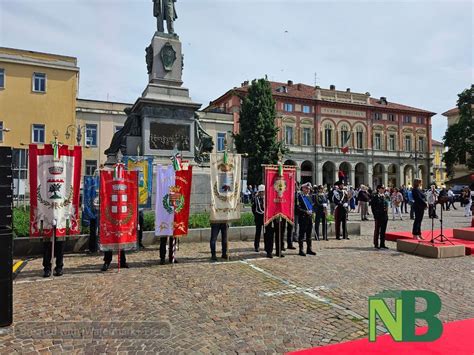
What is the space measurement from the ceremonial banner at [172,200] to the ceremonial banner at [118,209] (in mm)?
572

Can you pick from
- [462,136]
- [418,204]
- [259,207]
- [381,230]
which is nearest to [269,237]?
[259,207]

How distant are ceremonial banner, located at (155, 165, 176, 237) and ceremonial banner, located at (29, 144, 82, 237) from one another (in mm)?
1888

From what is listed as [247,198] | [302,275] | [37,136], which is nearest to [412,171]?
[247,198]

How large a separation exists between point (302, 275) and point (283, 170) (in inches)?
130

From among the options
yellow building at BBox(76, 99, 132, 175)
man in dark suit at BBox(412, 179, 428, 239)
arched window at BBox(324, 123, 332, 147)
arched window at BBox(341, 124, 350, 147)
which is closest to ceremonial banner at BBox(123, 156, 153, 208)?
man in dark suit at BBox(412, 179, 428, 239)

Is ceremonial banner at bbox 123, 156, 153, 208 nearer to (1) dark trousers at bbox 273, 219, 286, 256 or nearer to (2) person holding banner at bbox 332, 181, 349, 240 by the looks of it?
(1) dark trousers at bbox 273, 219, 286, 256

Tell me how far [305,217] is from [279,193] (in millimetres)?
1039

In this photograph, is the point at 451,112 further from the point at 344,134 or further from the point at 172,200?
the point at 172,200

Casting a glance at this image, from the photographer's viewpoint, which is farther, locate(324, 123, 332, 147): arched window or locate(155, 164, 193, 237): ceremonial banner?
locate(324, 123, 332, 147): arched window

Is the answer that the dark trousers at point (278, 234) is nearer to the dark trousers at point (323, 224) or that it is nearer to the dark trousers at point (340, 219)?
the dark trousers at point (323, 224)

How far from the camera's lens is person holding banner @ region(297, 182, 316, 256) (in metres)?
9.56

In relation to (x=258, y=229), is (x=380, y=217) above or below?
above

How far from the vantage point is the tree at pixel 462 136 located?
5231cm

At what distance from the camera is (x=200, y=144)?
14680 mm
